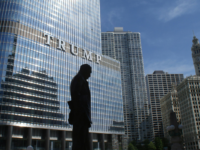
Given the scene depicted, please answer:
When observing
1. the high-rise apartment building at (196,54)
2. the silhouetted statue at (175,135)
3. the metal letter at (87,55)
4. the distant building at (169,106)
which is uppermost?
the high-rise apartment building at (196,54)

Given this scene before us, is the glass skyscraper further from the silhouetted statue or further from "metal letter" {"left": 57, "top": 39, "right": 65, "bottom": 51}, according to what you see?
the silhouetted statue

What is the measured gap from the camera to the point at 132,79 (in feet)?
593

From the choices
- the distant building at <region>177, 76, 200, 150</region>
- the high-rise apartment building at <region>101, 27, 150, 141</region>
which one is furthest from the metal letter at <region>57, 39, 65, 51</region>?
the high-rise apartment building at <region>101, 27, 150, 141</region>

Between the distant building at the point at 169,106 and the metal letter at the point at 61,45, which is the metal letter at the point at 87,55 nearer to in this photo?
the metal letter at the point at 61,45

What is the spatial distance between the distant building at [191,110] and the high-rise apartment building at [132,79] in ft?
185

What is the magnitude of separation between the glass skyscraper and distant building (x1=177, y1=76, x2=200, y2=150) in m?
42.7

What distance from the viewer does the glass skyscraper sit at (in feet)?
195

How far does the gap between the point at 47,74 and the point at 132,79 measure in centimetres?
12046

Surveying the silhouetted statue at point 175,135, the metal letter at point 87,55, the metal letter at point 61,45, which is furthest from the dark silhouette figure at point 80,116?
the metal letter at point 87,55

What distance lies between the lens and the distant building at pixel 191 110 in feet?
349

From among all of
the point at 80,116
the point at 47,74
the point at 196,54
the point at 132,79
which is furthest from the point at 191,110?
the point at 80,116

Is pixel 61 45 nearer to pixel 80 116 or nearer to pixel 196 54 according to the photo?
pixel 80 116

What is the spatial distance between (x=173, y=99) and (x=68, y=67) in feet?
305

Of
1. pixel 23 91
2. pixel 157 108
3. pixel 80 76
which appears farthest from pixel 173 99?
pixel 80 76
